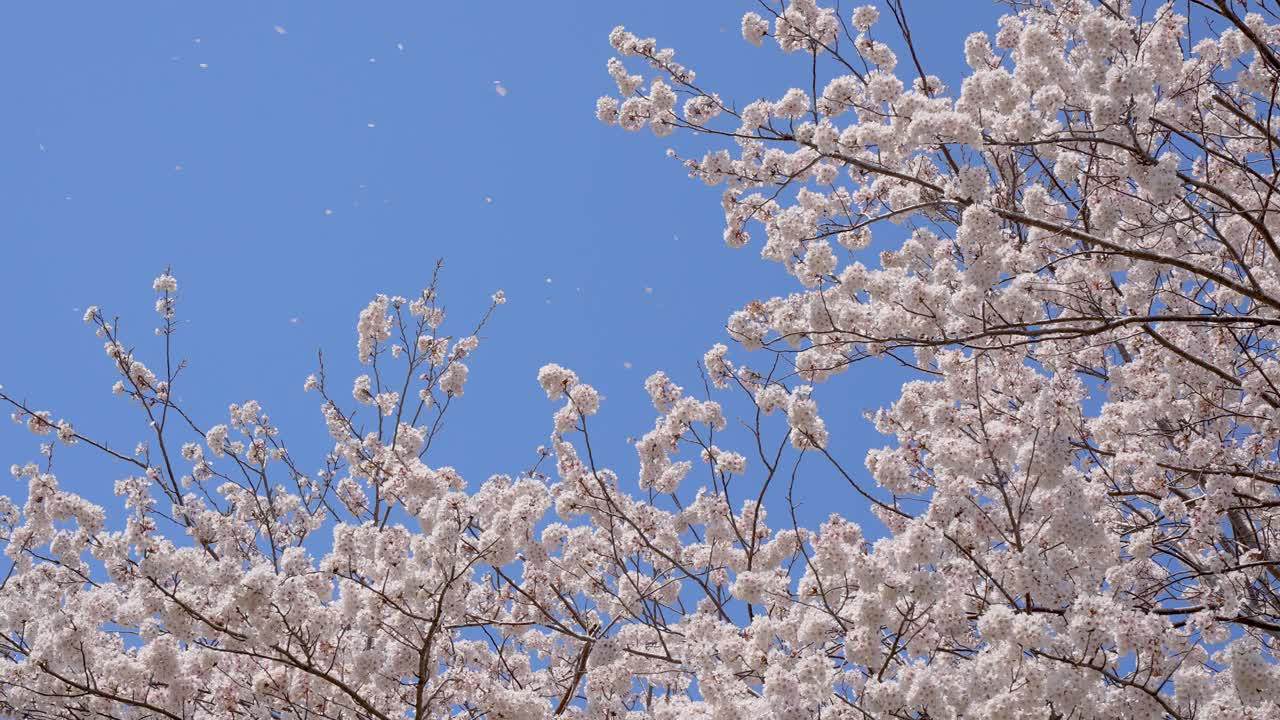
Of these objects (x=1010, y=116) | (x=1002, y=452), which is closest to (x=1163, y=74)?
(x=1010, y=116)

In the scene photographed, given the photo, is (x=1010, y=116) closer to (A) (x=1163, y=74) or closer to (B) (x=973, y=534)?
(A) (x=1163, y=74)

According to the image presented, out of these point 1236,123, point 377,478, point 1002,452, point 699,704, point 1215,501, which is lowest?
point 699,704

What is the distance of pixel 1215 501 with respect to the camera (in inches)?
210

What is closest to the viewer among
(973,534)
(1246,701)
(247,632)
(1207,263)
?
(1246,701)

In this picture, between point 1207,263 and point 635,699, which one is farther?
point 635,699

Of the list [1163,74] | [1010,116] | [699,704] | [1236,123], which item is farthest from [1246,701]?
[1236,123]

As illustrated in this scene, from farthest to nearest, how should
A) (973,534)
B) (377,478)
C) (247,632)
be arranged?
1. (377,478)
2. (973,534)
3. (247,632)

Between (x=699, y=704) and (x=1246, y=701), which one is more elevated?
(x=699, y=704)

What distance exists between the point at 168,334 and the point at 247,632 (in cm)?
450

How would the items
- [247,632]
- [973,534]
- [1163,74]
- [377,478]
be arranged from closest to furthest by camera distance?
1. [247,632]
2. [973,534]
3. [1163,74]
4. [377,478]

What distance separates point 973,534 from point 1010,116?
240 cm

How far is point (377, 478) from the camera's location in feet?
28.1

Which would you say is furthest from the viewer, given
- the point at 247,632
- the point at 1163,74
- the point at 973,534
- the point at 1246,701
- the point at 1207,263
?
the point at 1207,263

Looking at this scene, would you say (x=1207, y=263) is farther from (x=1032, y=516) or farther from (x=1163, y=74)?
(x=1032, y=516)
